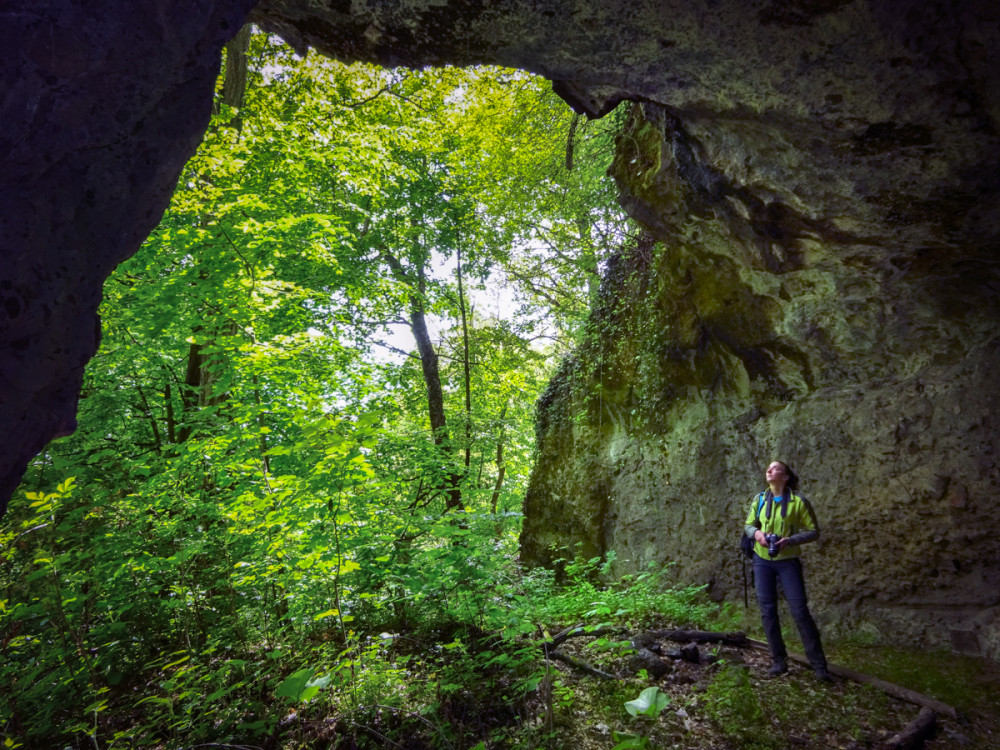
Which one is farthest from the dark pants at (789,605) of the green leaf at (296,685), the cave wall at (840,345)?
the green leaf at (296,685)

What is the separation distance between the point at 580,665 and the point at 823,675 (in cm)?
206

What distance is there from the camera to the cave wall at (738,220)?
77.2 inches

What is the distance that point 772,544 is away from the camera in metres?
4.06

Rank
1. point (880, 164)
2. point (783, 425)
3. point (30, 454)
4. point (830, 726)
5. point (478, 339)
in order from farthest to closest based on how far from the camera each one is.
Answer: point (478, 339) < point (783, 425) < point (880, 164) < point (830, 726) < point (30, 454)

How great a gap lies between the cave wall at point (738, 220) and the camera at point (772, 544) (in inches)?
60.7

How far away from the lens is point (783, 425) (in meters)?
5.63

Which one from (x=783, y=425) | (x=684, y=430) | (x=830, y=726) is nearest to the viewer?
(x=830, y=726)

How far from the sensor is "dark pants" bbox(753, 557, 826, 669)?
389 centimetres

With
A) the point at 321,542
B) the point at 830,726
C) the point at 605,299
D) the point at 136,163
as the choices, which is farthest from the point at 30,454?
the point at 605,299

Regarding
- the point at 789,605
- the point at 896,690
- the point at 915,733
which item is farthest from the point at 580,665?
the point at 896,690

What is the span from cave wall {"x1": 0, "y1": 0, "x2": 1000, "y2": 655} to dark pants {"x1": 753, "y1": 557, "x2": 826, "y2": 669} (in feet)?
4.53

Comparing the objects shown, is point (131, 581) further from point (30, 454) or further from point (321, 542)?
point (30, 454)

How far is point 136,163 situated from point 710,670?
18.5 ft

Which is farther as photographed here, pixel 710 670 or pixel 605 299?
pixel 605 299
